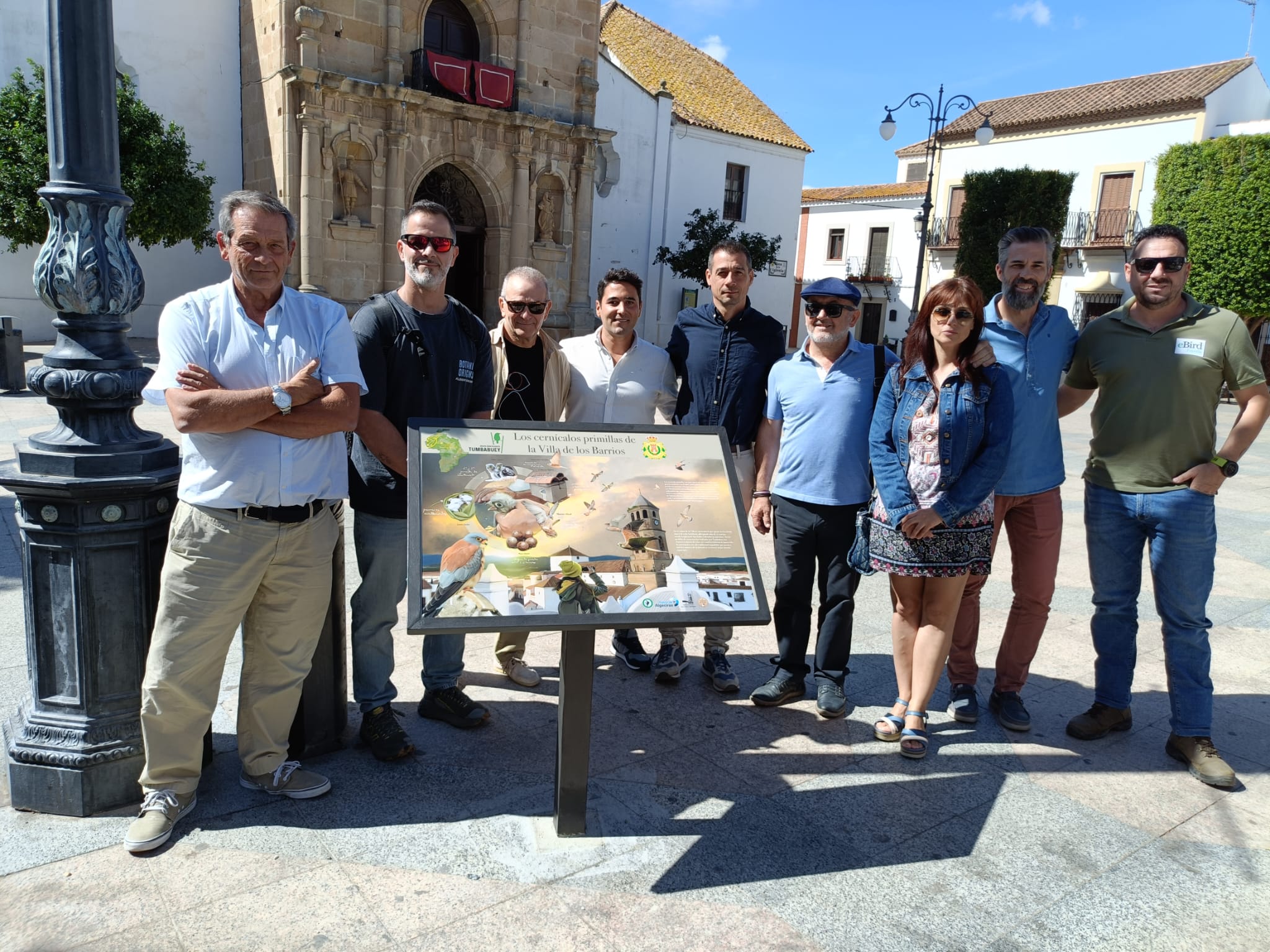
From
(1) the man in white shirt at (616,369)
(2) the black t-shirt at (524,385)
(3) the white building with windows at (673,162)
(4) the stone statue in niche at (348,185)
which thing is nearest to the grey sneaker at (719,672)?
(1) the man in white shirt at (616,369)

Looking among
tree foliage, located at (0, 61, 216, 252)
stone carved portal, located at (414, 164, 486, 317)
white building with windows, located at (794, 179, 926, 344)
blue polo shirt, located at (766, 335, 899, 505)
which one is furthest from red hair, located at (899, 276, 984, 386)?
white building with windows, located at (794, 179, 926, 344)

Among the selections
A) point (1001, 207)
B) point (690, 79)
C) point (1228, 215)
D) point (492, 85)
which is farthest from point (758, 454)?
point (1001, 207)

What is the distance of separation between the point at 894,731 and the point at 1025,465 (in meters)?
1.28

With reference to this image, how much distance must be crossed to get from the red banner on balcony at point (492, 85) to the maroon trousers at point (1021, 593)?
62.8 ft

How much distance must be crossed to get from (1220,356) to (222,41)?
2313 cm

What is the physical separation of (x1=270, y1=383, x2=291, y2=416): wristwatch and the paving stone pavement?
4.49 ft

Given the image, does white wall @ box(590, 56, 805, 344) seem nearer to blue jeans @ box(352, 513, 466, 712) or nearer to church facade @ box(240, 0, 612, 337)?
church facade @ box(240, 0, 612, 337)

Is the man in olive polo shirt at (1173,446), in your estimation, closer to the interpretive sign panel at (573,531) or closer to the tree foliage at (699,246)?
the interpretive sign panel at (573,531)

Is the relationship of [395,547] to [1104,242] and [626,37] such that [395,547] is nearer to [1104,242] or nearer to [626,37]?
[626,37]

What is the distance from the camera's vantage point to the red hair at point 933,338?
10.9ft

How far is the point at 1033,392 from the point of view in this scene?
3697mm

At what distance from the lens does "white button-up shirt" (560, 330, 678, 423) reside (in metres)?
3.96

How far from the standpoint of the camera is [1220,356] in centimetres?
346

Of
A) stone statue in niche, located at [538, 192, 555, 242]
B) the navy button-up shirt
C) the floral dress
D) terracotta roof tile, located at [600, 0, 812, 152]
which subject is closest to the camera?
the floral dress
